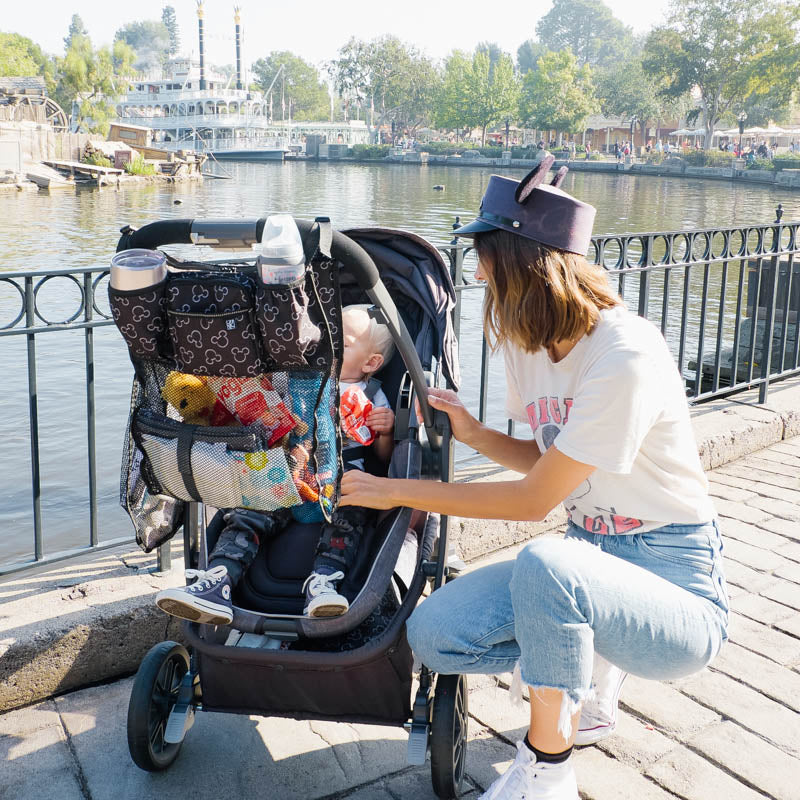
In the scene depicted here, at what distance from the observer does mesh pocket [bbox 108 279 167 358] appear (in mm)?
1880

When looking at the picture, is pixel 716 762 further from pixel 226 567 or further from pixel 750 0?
pixel 750 0

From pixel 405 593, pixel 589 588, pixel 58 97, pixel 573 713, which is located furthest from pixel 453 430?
pixel 58 97

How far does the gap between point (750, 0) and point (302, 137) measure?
148 ft

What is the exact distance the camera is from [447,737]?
2.06 m

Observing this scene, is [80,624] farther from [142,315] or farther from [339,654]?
[142,315]

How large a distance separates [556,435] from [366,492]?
48 cm

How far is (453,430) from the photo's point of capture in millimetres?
2342

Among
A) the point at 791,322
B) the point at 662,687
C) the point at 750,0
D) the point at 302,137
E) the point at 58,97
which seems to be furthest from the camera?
the point at 302,137

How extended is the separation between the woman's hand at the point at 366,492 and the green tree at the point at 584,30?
17071 centimetres

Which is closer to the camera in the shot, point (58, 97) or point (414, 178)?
point (414, 178)

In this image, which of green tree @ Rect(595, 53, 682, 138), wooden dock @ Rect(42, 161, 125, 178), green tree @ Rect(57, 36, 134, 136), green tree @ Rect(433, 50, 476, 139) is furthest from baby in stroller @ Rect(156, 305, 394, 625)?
green tree @ Rect(433, 50, 476, 139)

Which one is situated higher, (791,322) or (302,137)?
(302,137)

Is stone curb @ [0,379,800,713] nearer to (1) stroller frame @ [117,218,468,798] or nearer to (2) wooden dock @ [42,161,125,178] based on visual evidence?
(1) stroller frame @ [117,218,468,798]

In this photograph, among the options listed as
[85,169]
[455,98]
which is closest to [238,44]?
[455,98]
